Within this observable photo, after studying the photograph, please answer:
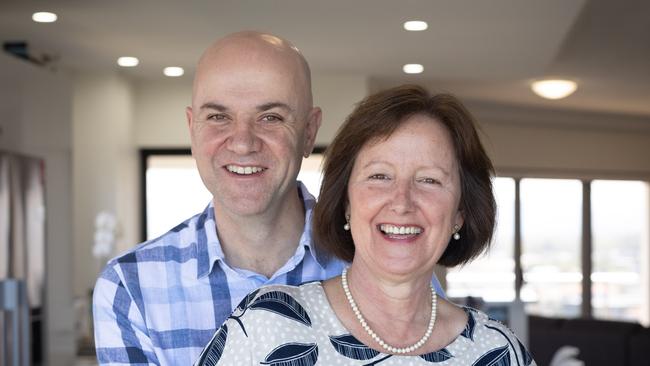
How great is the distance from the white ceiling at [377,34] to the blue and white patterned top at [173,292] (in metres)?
3.62

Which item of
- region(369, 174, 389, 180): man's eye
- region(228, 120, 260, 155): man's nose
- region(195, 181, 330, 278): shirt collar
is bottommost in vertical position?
region(195, 181, 330, 278): shirt collar

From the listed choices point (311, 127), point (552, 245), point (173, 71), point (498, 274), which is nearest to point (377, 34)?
point (173, 71)

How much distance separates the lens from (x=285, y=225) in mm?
1891

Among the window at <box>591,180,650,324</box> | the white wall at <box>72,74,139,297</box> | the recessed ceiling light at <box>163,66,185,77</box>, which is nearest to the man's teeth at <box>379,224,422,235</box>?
the white wall at <box>72,74,139,297</box>

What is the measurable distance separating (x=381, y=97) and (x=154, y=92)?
6.88m

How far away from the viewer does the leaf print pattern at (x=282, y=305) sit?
1.54 meters

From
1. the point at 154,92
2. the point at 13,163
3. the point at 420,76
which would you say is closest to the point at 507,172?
the point at 420,76

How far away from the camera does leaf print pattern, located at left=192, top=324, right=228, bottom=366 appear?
4.95ft

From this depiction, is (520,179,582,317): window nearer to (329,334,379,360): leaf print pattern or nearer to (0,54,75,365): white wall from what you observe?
(0,54,75,365): white wall

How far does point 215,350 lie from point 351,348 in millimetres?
204

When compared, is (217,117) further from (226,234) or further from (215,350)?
(215,350)

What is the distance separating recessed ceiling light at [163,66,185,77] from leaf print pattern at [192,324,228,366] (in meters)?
6.15

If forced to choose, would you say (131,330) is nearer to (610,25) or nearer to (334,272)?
(334,272)

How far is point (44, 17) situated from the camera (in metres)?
5.68
